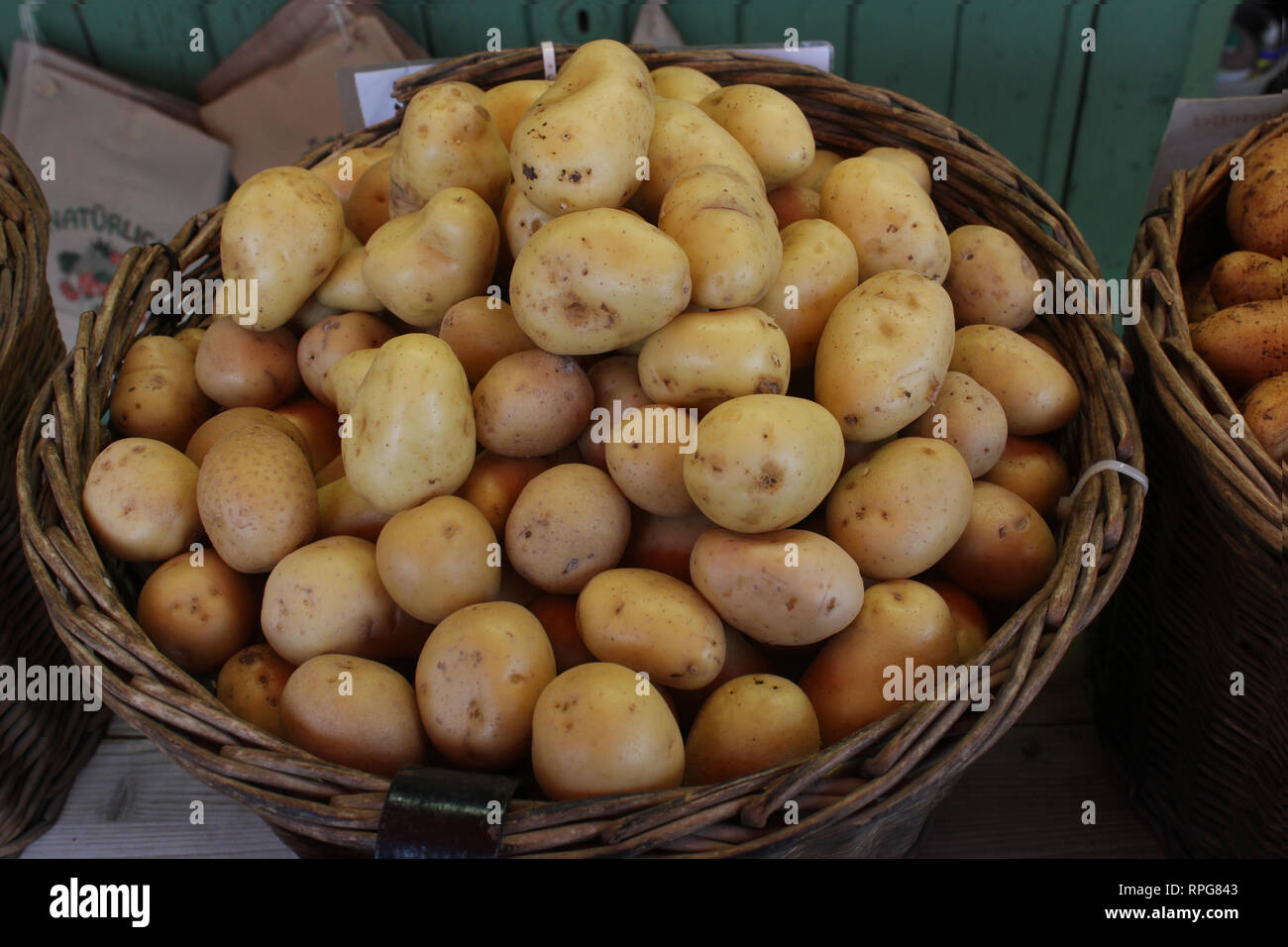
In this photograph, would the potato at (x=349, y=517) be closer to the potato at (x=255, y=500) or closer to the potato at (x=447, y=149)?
the potato at (x=255, y=500)

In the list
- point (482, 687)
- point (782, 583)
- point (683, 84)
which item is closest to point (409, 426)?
point (482, 687)

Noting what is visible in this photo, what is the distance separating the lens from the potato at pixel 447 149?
0.93 m

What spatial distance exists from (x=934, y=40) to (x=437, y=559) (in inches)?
53.0

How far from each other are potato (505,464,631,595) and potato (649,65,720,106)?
19.3 inches

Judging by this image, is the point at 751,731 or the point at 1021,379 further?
the point at 1021,379

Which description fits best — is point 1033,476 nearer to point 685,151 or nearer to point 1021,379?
point 1021,379

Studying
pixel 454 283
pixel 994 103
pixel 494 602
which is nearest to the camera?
pixel 494 602

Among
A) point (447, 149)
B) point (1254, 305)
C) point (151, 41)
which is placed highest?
point (151, 41)

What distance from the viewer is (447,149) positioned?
0.94 m

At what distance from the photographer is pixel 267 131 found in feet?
5.67

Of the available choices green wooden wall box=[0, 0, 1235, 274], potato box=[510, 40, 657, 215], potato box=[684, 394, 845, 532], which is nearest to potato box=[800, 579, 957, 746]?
potato box=[684, 394, 845, 532]
